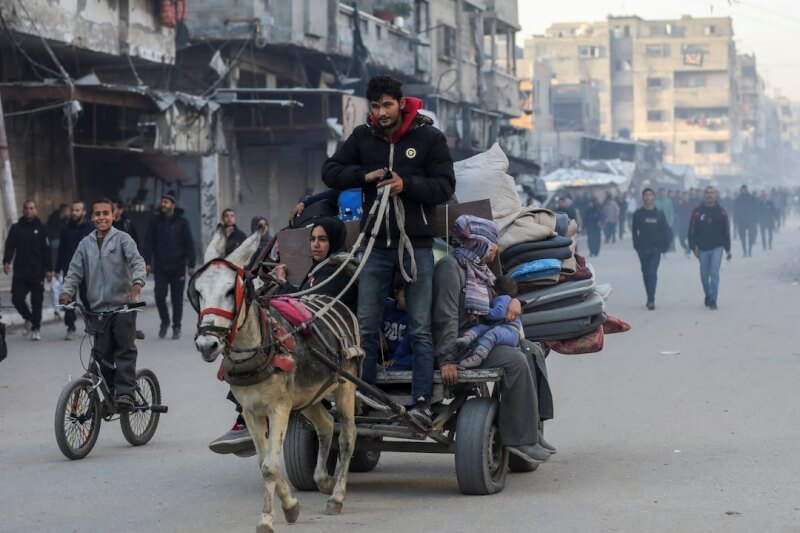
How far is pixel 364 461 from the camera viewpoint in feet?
28.7

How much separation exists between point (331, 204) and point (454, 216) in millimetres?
855

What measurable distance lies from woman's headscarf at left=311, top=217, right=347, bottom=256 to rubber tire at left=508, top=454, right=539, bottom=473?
5.44 ft

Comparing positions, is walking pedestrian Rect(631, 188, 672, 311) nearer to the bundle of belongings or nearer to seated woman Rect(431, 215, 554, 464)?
the bundle of belongings

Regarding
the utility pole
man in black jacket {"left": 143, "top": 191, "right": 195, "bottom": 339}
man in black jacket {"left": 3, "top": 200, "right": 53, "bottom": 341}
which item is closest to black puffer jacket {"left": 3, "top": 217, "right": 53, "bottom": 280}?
man in black jacket {"left": 3, "top": 200, "right": 53, "bottom": 341}

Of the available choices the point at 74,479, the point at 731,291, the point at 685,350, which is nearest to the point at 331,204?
the point at 74,479

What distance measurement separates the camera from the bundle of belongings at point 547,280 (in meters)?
8.89

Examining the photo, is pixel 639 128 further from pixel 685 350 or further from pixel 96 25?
pixel 685 350

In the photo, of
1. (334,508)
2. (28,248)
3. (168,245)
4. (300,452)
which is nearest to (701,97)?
(168,245)

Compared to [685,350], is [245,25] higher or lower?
higher

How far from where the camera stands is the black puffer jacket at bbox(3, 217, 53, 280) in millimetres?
17969

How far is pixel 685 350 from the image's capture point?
15766 millimetres

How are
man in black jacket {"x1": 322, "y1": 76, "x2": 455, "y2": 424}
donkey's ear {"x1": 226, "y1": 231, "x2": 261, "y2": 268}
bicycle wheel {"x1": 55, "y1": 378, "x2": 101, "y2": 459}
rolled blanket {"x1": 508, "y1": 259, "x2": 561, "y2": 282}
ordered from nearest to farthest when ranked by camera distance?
donkey's ear {"x1": 226, "y1": 231, "x2": 261, "y2": 268} → man in black jacket {"x1": 322, "y1": 76, "x2": 455, "y2": 424} → rolled blanket {"x1": 508, "y1": 259, "x2": 561, "y2": 282} → bicycle wheel {"x1": 55, "y1": 378, "x2": 101, "y2": 459}

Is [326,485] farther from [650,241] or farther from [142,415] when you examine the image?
[650,241]

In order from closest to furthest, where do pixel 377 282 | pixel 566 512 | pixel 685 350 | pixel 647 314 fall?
pixel 566 512 < pixel 377 282 < pixel 685 350 < pixel 647 314
